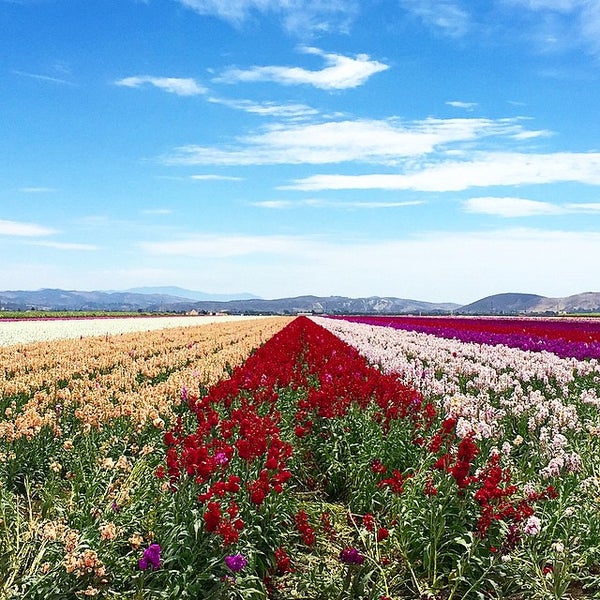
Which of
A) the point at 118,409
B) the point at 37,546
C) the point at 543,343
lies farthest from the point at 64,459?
the point at 543,343

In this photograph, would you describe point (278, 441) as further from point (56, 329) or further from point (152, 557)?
point (56, 329)

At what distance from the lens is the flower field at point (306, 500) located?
15.6 feet

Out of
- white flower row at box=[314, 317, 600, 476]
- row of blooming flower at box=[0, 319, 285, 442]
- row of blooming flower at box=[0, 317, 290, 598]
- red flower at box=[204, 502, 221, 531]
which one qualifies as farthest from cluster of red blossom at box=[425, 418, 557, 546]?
row of blooming flower at box=[0, 319, 285, 442]

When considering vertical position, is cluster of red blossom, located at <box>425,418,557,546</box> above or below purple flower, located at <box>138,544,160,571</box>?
above

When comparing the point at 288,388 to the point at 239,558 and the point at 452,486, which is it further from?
the point at 239,558

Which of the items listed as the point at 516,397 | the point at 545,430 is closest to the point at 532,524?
the point at 545,430

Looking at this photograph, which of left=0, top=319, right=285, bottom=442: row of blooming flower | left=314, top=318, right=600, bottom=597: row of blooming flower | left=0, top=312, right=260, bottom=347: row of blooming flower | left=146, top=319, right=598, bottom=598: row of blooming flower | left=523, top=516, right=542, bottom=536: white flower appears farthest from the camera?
left=0, top=312, right=260, bottom=347: row of blooming flower

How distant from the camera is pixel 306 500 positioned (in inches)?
306

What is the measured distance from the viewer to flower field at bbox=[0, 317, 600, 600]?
4.75m

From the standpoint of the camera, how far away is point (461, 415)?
7934mm

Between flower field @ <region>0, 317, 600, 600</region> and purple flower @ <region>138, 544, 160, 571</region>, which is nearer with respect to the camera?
purple flower @ <region>138, 544, 160, 571</region>

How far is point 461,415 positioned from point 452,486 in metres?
2.23

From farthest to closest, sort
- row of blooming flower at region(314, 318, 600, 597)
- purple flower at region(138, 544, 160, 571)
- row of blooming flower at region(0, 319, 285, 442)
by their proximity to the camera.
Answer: row of blooming flower at region(0, 319, 285, 442), row of blooming flower at region(314, 318, 600, 597), purple flower at region(138, 544, 160, 571)

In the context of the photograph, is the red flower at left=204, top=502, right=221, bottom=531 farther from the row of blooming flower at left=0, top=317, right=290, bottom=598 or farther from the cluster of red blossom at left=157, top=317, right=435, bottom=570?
the row of blooming flower at left=0, top=317, right=290, bottom=598
